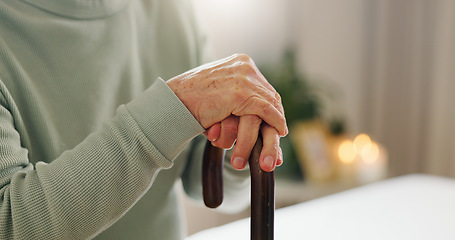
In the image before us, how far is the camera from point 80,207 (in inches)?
18.9

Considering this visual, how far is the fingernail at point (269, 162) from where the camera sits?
453 mm

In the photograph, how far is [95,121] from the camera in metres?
0.71

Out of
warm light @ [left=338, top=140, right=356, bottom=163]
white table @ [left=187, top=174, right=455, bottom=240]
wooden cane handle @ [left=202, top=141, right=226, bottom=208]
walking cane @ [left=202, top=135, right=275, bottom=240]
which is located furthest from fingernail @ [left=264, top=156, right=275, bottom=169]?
warm light @ [left=338, top=140, right=356, bottom=163]

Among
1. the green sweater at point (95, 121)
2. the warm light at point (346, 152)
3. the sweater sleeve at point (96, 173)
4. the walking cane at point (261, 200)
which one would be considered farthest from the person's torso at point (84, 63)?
the warm light at point (346, 152)

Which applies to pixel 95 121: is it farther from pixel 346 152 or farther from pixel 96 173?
pixel 346 152

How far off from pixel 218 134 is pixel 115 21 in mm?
340

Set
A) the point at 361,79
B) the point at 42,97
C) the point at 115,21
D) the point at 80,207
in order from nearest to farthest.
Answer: the point at 80,207 < the point at 42,97 < the point at 115,21 < the point at 361,79

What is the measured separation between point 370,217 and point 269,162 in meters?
0.44

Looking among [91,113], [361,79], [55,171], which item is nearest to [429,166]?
[361,79]

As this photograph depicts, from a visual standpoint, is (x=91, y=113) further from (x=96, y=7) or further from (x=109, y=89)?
(x=96, y=7)

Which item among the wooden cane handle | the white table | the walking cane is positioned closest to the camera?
the walking cane

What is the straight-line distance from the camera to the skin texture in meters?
0.50

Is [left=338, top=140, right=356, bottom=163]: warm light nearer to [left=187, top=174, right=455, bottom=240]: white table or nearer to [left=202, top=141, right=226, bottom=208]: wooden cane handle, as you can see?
[left=187, top=174, right=455, bottom=240]: white table

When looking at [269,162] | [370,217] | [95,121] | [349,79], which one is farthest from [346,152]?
[269,162]
